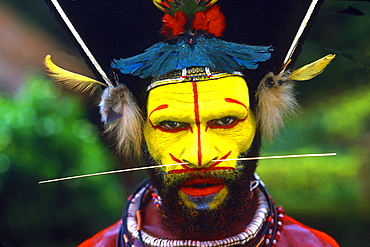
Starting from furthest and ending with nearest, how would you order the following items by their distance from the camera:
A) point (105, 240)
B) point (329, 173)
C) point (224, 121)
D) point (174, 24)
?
1. point (329, 173)
2. point (105, 240)
3. point (224, 121)
4. point (174, 24)

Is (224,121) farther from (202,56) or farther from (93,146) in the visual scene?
(93,146)

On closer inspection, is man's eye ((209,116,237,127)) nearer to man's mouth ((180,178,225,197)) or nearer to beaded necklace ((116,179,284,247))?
man's mouth ((180,178,225,197))

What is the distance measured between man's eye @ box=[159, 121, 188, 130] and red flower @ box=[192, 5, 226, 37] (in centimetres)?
47

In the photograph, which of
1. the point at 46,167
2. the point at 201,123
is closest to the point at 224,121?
the point at 201,123

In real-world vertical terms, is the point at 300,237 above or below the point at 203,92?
below

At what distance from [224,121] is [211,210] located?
46cm

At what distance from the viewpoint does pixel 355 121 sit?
4629 millimetres

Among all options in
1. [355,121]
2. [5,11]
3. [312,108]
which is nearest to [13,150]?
[5,11]

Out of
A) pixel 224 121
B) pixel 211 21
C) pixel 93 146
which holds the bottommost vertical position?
pixel 93 146

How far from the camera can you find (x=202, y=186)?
83.6 inches

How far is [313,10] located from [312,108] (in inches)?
111

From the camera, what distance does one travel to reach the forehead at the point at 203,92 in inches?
79.9

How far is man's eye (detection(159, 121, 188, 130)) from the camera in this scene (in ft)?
6.85

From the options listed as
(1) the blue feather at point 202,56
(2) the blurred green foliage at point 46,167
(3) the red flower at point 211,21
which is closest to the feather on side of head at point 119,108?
(1) the blue feather at point 202,56
